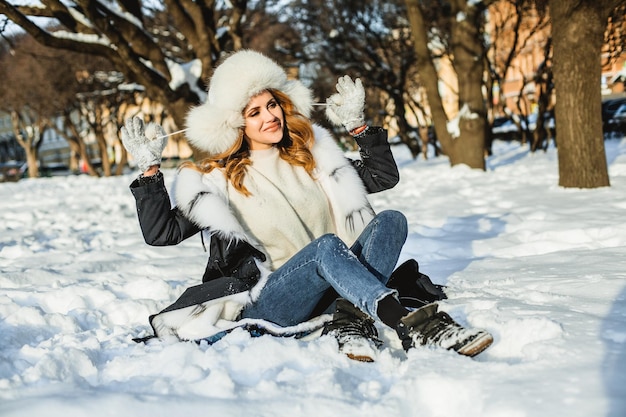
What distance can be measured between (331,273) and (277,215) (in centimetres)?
49

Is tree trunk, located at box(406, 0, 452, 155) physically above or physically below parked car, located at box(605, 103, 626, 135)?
above

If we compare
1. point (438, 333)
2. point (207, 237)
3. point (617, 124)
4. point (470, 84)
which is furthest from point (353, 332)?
point (617, 124)

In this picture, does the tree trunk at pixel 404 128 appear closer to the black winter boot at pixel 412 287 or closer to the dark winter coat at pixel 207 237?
the black winter boot at pixel 412 287

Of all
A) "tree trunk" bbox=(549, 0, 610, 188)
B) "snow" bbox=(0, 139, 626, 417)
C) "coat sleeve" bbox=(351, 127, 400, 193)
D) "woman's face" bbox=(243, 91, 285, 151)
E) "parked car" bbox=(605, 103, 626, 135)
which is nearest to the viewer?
"snow" bbox=(0, 139, 626, 417)

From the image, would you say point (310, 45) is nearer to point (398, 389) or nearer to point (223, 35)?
point (223, 35)

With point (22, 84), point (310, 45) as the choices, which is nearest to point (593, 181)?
point (310, 45)

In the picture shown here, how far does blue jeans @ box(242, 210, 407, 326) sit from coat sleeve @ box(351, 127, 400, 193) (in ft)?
1.21

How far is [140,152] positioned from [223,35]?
8.39 meters

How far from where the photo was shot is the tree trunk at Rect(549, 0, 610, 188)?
6.74 metres

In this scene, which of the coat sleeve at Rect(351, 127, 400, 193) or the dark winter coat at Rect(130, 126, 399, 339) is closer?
the dark winter coat at Rect(130, 126, 399, 339)

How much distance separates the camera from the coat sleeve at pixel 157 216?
2.74 metres

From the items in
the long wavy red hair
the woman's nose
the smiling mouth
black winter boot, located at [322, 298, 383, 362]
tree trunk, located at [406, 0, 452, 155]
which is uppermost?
tree trunk, located at [406, 0, 452, 155]

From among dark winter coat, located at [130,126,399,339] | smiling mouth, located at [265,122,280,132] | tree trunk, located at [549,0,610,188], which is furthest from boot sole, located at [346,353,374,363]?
tree trunk, located at [549,0,610,188]

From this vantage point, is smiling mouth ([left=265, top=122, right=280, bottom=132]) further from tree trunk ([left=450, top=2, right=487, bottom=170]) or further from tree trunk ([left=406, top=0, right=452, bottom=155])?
tree trunk ([left=406, top=0, right=452, bottom=155])
